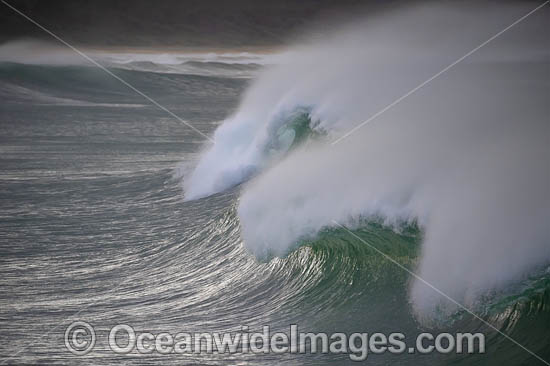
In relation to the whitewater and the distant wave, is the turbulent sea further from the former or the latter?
the distant wave

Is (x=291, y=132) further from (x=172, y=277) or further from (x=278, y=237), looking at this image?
(x=172, y=277)

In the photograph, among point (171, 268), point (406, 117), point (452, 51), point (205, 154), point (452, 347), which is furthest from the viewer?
point (452, 51)

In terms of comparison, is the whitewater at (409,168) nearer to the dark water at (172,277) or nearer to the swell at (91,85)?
the dark water at (172,277)

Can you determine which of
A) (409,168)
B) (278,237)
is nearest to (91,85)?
(278,237)

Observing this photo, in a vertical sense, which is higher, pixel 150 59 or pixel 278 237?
pixel 150 59

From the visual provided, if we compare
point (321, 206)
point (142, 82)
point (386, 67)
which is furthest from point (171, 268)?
point (142, 82)

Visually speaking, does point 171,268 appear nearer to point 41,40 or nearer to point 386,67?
point 386,67

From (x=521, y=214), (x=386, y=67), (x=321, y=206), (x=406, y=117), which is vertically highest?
(x=386, y=67)

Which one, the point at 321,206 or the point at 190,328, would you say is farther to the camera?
the point at 321,206
